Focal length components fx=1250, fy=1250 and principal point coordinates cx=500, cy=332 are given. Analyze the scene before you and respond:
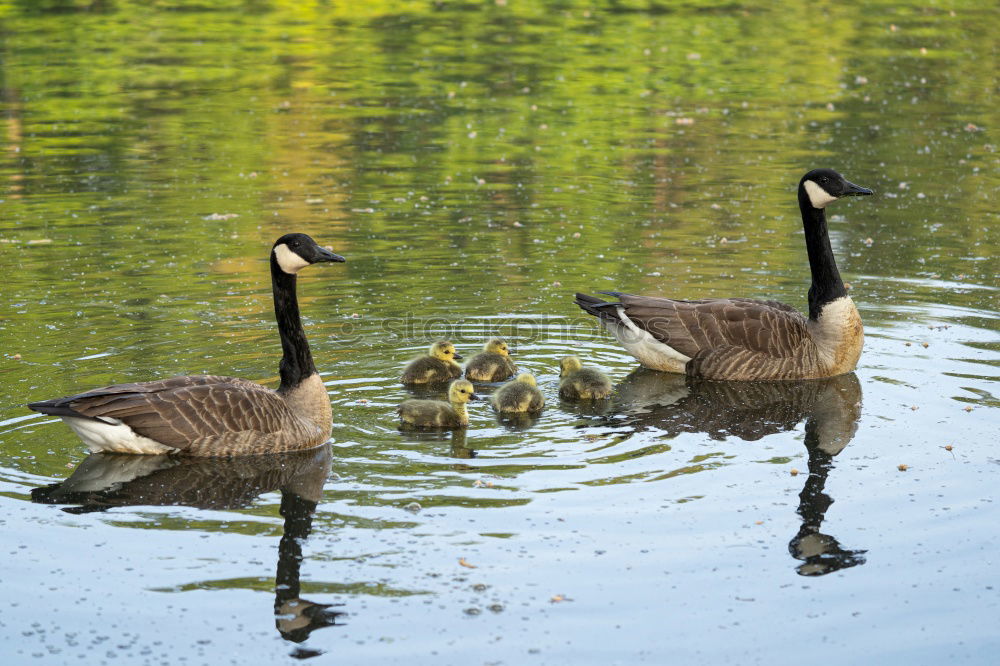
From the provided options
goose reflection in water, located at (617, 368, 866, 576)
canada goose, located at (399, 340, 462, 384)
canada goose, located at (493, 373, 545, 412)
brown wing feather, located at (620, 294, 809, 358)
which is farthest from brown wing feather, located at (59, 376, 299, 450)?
brown wing feather, located at (620, 294, 809, 358)

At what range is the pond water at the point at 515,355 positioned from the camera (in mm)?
6863

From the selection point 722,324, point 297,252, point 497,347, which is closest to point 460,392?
point 497,347

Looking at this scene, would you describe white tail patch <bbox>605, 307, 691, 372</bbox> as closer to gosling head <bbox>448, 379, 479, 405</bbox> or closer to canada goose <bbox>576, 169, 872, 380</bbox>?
canada goose <bbox>576, 169, 872, 380</bbox>

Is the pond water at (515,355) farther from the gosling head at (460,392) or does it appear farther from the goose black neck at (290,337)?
the goose black neck at (290,337)

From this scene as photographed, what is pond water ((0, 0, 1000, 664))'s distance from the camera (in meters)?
6.86

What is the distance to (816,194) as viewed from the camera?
12.0m

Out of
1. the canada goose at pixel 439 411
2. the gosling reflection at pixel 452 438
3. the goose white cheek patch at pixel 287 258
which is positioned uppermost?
the goose white cheek patch at pixel 287 258

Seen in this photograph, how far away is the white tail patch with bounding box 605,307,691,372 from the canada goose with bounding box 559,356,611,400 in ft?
3.53

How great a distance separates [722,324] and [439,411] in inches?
123

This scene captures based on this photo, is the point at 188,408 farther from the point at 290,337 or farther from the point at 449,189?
the point at 449,189

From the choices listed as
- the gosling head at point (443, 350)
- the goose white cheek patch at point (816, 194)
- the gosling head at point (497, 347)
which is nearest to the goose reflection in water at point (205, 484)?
the gosling head at point (443, 350)

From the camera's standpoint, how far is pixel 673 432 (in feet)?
32.6

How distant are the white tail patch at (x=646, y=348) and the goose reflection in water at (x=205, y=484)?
3502 mm

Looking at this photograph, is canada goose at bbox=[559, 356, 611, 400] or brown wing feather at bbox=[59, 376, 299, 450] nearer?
brown wing feather at bbox=[59, 376, 299, 450]
